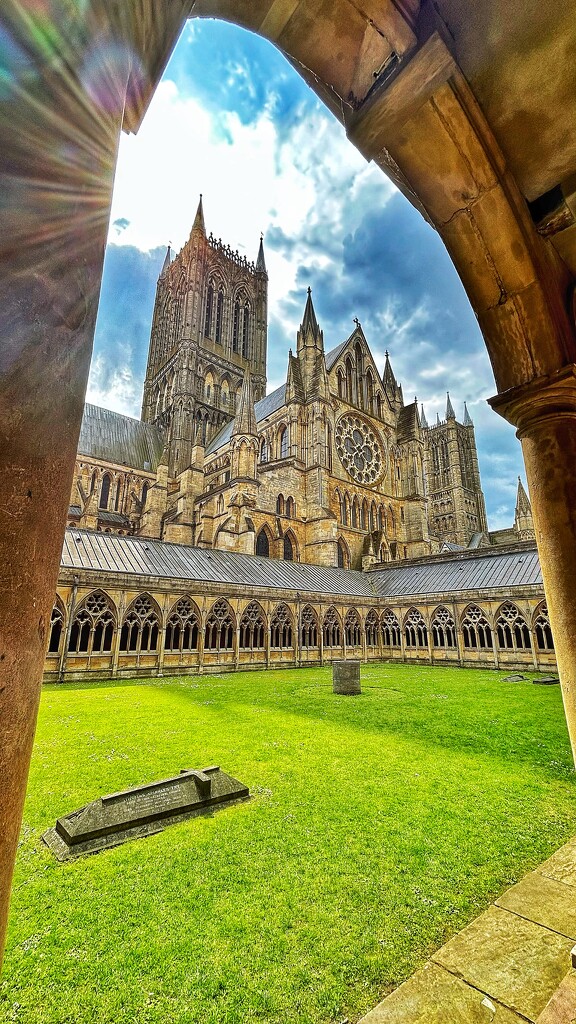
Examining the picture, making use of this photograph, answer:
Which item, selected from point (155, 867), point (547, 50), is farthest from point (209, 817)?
point (547, 50)

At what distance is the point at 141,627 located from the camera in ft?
43.2

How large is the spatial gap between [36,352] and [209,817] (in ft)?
13.5

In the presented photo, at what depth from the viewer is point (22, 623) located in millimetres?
811

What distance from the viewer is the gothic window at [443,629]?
16562 millimetres

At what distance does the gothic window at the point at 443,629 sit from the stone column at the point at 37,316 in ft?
58.0

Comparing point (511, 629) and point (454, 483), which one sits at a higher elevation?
point (454, 483)

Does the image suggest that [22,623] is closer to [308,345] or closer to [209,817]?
[209,817]

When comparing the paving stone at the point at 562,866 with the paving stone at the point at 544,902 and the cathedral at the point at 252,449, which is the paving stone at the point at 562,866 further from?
the cathedral at the point at 252,449

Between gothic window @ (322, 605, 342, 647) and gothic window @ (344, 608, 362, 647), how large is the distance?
40 centimetres

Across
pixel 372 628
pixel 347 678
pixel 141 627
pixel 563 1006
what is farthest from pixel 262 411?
pixel 563 1006

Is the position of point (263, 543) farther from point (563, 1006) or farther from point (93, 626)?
point (563, 1006)

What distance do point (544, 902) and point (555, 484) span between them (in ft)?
7.91

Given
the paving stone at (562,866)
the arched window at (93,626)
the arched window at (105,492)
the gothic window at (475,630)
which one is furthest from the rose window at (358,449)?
the paving stone at (562,866)

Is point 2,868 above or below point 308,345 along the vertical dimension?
below
